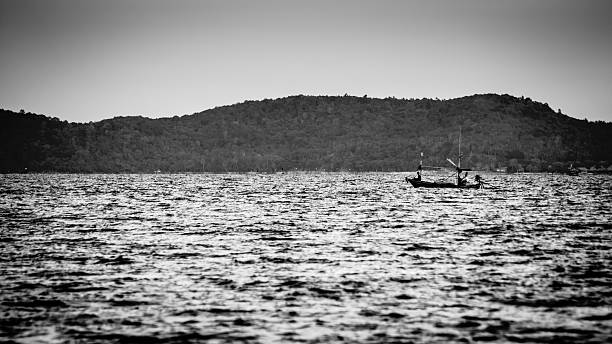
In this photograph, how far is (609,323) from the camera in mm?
21516

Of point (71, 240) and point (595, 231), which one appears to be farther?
point (595, 231)

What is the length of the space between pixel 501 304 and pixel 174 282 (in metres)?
13.9

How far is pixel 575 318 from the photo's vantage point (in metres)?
22.3

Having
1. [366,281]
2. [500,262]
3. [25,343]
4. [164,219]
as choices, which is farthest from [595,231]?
[25,343]

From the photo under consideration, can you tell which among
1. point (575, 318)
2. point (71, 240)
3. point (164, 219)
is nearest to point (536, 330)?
point (575, 318)

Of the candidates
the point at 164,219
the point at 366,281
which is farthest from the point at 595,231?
the point at 164,219

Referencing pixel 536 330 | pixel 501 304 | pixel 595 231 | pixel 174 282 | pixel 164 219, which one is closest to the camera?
pixel 536 330

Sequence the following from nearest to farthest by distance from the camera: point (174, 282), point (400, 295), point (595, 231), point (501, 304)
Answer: point (501, 304) < point (400, 295) < point (174, 282) < point (595, 231)

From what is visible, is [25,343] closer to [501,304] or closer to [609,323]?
[501,304]

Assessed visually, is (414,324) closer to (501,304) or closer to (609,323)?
(501,304)

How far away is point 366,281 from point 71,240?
84.1ft

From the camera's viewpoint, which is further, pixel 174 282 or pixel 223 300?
pixel 174 282

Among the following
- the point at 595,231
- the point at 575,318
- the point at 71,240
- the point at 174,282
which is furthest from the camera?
the point at 595,231

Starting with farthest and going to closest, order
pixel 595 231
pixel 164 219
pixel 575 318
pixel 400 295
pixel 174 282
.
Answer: pixel 164 219 → pixel 595 231 → pixel 174 282 → pixel 400 295 → pixel 575 318
